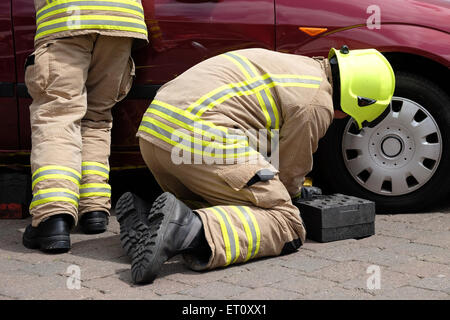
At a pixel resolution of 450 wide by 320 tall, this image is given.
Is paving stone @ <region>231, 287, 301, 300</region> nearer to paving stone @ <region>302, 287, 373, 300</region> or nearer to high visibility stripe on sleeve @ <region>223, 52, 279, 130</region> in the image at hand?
paving stone @ <region>302, 287, 373, 300</region>

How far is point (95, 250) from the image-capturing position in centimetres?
369

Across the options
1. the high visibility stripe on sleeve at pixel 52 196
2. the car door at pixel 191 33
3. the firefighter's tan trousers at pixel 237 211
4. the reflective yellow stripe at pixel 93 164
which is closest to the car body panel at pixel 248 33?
the car door at pixel 191 33

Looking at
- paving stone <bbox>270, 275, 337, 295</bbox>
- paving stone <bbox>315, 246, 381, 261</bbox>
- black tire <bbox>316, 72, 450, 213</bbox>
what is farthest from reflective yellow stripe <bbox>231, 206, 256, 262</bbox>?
black tire <bbox>316, 72, 450, 213</bbox>

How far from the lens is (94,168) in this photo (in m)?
4.06

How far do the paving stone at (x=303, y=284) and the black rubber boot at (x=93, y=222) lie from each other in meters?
1.33

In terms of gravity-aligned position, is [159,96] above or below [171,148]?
above

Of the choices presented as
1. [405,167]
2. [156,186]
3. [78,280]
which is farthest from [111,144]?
[405,167]

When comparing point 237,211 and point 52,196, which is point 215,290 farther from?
point 52,196

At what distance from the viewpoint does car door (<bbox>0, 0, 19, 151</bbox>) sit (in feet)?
13.9

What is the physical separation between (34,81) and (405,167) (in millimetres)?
2215

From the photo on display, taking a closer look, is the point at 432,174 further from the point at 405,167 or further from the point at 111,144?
the point at 111,144

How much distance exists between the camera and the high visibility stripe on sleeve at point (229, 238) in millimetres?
3246

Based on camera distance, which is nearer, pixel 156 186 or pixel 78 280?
pixel 78 280

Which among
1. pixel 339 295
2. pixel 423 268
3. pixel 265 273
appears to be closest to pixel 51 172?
pixel 265 273
